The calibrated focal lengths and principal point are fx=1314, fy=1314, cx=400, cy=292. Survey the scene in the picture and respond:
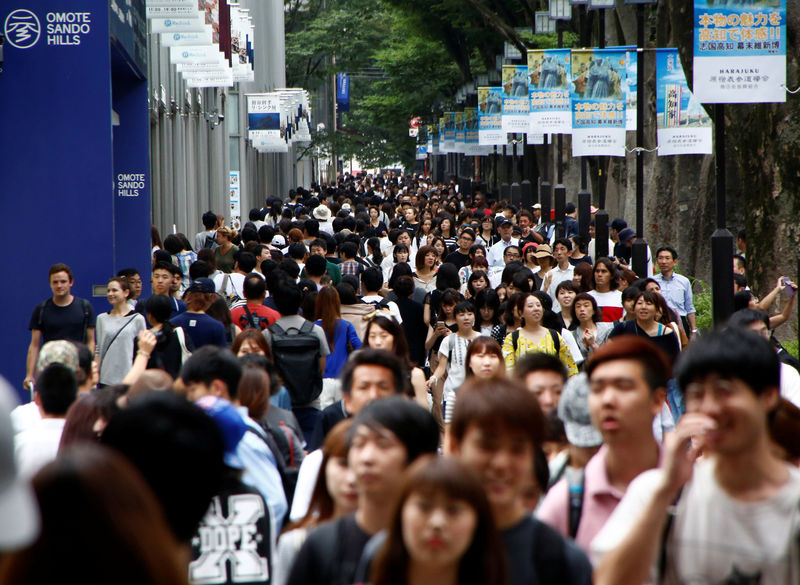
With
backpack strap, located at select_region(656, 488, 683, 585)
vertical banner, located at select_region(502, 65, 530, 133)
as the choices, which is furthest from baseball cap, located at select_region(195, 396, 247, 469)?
vertical banner, located at select_region(502, 65, 530, 133)

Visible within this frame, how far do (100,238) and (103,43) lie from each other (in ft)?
6.33

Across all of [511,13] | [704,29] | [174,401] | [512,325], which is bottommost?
[512,325]

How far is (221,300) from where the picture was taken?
10.4 meters

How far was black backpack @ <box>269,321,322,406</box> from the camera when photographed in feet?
29.8

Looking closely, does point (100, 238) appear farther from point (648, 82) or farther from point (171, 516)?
point (648, 82)

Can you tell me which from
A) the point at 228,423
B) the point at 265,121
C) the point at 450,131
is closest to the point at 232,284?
the point at 228,423

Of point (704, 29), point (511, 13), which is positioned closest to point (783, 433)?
point (704, 29)

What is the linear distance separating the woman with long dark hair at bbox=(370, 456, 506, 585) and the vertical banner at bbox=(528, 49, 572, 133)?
20656mm

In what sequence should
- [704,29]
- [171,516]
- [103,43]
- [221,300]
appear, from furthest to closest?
[103,43]
[704,29]
[221,300]
[171,516]

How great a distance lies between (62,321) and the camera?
10.7 m

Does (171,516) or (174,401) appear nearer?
(171,516)

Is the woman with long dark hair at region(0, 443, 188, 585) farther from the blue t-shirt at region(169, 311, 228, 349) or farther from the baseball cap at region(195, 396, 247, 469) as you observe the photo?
the blue t-shirt at region(169, 311, 228, 349)

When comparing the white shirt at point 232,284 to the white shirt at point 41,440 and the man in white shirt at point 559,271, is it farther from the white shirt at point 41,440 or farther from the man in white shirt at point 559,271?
the white shirt at point 41,440

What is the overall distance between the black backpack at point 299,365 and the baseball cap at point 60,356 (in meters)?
2.44
